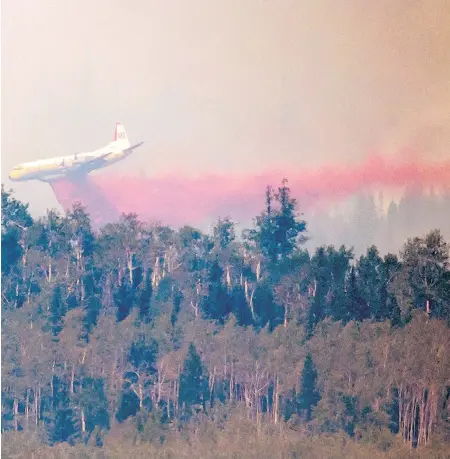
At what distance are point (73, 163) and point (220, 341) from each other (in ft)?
6.51

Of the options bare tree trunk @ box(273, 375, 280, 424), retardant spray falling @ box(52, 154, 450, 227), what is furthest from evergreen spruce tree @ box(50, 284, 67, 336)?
bare tree trunk @ box(273, 375, 280, 424)

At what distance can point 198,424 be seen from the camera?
364 inches

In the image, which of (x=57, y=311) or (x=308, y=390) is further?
(x=57, y=311)

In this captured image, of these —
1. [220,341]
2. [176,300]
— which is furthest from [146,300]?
[220,341]

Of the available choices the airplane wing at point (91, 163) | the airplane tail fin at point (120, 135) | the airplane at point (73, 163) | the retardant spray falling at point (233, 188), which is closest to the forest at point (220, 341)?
the retardant spray falling at point (233, 188)

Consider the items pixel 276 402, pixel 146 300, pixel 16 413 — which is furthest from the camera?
pixel 146 300

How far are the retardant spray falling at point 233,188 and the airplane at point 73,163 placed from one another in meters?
0.10

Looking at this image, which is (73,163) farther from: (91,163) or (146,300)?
(146,300)

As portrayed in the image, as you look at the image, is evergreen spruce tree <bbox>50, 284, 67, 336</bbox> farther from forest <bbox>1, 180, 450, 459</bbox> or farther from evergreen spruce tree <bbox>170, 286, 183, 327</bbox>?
evergreen spruce tree <bbox>170, 286, 183, 327</bbox>

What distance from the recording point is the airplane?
9.09m

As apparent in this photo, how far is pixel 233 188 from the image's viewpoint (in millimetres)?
9125

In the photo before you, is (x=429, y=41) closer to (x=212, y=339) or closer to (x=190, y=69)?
(x=190, y=69)

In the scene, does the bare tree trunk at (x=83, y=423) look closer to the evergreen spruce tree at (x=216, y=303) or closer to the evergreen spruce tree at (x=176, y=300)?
the evergreen spruce tree at (x=176, y=300)

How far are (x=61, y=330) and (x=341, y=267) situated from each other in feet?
8.23
